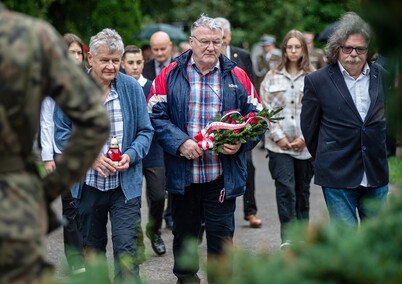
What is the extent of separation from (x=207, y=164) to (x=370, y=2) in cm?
455

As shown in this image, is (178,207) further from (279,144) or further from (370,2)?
(370,2)

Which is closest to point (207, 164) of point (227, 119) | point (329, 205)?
point (227, 119)

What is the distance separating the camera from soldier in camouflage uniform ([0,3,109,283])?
386cm

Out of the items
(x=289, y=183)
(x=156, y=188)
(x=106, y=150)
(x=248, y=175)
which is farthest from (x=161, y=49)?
(x=106, y=150)

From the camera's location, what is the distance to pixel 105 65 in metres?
7.52

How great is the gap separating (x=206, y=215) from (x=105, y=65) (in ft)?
4.80

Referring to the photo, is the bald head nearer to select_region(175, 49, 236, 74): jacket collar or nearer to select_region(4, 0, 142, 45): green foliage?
select_region(175, 49, 236, 74): jacket collar

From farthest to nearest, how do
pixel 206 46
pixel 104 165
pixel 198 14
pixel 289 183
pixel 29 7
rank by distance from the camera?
pixel 198 14, pixel 29 7, pixel 289 183, pixel 206 46, pixel 104 165

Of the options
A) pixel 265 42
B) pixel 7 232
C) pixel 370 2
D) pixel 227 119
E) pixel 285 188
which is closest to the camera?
pixel 370 2

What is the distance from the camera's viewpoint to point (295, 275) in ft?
11.4

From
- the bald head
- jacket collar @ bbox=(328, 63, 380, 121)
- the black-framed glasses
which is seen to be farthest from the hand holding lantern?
the bald head

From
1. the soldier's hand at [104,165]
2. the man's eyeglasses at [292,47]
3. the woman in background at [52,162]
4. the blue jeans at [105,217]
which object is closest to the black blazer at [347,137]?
the blue jeans at [105,217]

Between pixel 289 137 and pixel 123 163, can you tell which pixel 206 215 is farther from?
pixel 289 137

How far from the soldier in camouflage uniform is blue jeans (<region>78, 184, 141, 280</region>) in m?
3.29
